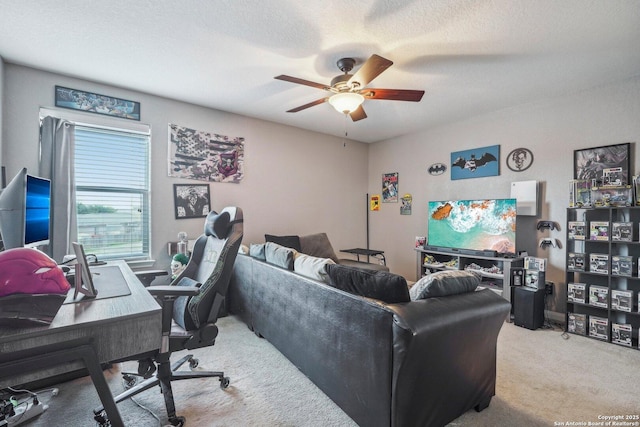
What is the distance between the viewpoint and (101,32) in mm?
2227

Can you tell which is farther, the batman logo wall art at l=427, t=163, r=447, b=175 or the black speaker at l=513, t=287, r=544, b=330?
the batman logo wall art at l=427, t=163, r=447, b=175

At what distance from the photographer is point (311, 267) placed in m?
2.10

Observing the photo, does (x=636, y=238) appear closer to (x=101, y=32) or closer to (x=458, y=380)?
(x=458, y=380)

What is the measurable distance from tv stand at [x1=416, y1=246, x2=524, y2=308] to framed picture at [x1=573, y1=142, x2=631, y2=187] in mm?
1145

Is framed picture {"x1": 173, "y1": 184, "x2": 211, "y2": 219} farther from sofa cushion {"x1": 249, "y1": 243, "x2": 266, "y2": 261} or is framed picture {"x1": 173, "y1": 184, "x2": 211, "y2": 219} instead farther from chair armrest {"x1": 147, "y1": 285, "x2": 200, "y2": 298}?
chair armrest {"x1": 147, "y1": 285, "x2": 200, "y2": 298}

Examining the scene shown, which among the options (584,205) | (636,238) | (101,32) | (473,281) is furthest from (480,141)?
(101,32)

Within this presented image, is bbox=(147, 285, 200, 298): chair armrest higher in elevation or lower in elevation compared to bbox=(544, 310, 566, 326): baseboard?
higher

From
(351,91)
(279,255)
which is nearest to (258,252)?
(279,255)

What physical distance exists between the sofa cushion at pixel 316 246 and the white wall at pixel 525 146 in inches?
55.0

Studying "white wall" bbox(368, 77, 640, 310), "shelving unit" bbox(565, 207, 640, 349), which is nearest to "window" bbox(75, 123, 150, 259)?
"white wall" bbox(368, 77, 640, 310)

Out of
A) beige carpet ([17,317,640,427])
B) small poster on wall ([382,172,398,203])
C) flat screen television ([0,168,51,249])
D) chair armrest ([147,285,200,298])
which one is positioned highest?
small poster on wall ([382,172,398,203])

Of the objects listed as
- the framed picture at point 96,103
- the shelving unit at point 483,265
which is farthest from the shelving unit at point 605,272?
the framed picture at point 96,103

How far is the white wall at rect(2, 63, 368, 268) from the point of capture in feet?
9.13

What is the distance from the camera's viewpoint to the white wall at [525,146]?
310 cm
